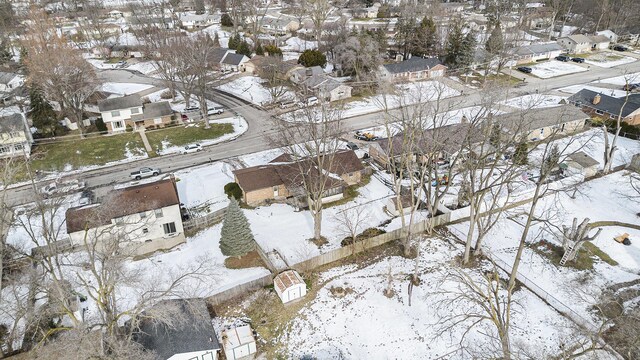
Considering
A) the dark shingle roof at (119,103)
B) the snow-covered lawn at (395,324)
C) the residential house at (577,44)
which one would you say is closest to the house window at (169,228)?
the snow-covered lawn at (395,324)

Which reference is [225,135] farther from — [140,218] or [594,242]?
[594,242]

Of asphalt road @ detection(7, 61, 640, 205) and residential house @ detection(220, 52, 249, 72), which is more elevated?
residential house @ detection(220, 52, 249, 72)

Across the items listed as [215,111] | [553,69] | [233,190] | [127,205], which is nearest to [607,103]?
[553,69]

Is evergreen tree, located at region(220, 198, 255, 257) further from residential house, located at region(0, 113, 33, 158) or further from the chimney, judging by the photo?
the chimney

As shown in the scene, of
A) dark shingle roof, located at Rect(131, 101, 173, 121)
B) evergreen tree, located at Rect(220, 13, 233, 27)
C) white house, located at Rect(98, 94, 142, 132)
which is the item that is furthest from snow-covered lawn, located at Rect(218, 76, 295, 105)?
evergreen tree, located at Rect(220, 13, 233, 27)

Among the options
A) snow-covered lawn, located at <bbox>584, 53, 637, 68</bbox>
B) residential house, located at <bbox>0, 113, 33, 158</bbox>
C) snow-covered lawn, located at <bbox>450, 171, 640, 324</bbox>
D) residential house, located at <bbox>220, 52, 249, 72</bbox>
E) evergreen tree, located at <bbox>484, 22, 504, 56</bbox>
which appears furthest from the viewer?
snow-covered lawn, located at <bbox>584, 53, 637, 68</bbox>

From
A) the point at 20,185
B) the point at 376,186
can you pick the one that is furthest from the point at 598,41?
the point at 20,185
